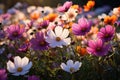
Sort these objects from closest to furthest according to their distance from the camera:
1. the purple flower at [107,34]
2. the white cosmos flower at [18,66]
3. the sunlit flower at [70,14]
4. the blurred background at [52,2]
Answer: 1. the white cosmos flower at [18,66]
2. the purple flower at [107,34]
3. the sunlit flower at [70,14]
4. the blurred background at [52,2]

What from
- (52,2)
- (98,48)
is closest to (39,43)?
(98,48)

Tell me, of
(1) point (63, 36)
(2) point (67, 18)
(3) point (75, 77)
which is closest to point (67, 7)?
(2) point (67, 18)

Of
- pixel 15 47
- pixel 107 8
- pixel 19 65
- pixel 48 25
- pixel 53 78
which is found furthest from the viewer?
pixel 107 8

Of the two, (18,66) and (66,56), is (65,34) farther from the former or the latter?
(18,66)

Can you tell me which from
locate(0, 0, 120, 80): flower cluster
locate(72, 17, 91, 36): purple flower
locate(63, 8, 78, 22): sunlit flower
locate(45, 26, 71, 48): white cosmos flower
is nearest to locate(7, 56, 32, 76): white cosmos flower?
locate(0, 0, 120, 80): flower cluster

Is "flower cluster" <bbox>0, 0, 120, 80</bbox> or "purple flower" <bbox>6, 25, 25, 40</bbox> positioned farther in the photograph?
"purple flower" <bbox>6, 25, 25, 40</bbox>

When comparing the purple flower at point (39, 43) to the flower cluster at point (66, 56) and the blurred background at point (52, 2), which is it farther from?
the blurred background at point (52, 2)

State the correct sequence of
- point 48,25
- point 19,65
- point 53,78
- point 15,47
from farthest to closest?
point 15,47, point 48,25, point 53,78, point 19,65

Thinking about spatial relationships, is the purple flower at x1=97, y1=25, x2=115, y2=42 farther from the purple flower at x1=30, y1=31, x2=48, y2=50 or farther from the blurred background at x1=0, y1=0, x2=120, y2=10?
the blurred background at x1=0, y1=0, x2=120, y2=10

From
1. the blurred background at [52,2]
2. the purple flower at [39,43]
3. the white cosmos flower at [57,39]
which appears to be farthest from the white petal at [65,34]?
the blurred background at [52,2]

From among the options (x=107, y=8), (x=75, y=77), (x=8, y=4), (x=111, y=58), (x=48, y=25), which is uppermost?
(x=8, y=4)

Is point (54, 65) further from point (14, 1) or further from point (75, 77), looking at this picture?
point (14, 1)
